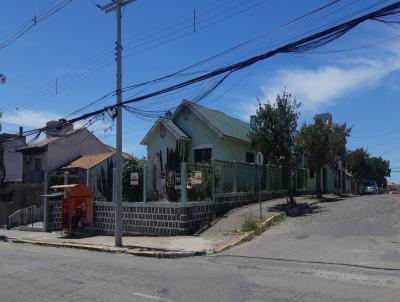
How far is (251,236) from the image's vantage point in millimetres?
17578

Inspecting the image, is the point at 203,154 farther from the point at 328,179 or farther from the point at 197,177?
the point at 328,179

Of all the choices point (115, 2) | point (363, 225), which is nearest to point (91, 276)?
point (363, 225)

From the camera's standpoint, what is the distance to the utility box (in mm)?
22969

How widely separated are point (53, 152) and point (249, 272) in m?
32.2

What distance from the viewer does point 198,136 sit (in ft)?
98.6

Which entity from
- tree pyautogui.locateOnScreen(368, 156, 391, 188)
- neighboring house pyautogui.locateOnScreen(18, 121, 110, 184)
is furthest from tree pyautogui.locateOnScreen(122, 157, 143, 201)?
tree pyautogui.locateOnScreen(368, 156, 391, 188)

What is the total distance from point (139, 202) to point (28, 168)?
2368 centimetres

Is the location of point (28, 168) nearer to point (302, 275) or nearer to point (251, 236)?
point (251, 236)

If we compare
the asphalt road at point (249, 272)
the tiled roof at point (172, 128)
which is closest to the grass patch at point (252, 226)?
the asphalt road at point (249, 272)

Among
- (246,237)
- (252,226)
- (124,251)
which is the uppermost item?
(252,226)

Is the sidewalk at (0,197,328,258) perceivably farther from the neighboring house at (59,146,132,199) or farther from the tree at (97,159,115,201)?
the neighboring house at (59,146,132,199)

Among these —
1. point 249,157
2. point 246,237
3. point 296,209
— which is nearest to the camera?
point 246,237


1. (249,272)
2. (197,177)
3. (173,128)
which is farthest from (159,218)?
(173,128)

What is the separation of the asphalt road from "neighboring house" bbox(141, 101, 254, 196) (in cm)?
1153
